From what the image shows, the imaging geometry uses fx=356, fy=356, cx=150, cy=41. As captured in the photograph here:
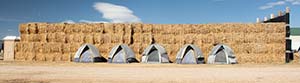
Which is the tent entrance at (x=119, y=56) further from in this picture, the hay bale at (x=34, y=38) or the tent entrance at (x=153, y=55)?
the hay bale at (x=34, y=38)

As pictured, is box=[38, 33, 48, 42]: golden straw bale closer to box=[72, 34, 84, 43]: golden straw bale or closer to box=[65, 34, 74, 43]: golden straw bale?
box=[65, 34, 74, 43]: golden straw bale

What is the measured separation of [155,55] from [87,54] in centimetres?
514

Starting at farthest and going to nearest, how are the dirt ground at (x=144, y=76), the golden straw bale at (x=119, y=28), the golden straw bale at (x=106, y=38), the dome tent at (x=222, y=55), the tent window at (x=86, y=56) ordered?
the golden straw bale at (x=119, y=28)
the golden straw bale at (x=106, y=38)
the tent window at (x=86, y=56)
the dome tent at (x=222, y=55)
the dirt ground at (x=144, y=76)

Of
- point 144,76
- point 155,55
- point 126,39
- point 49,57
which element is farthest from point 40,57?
point 144,76

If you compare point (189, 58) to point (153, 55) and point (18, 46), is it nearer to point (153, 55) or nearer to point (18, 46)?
point (153, 55)

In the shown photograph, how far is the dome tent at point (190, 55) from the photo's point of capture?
1012 inches

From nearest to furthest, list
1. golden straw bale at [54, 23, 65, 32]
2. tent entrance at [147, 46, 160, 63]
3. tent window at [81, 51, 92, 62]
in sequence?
tent entrance at [147, 46, 160, 63]
tent window at [81, 51, 92, 62]
golden straw bale at [54, 23, 65, 32]

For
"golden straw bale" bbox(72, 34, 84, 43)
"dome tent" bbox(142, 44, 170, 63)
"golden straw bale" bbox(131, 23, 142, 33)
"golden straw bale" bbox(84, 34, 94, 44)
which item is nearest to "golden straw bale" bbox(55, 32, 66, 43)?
"golden straw bale" bbox(72, 34, 84, 43)

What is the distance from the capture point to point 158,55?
86.3ft

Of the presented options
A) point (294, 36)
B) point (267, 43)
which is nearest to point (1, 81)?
point (267, 43)

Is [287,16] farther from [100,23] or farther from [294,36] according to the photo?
[294,36]

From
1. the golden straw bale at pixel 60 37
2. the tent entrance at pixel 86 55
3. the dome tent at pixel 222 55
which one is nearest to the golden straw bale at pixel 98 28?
the tent entrance at pixel 86 55

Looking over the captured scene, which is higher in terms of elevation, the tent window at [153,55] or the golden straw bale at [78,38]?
the golden straw bale at [78,38]

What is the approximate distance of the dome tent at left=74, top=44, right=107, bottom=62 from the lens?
26688 millimetres
